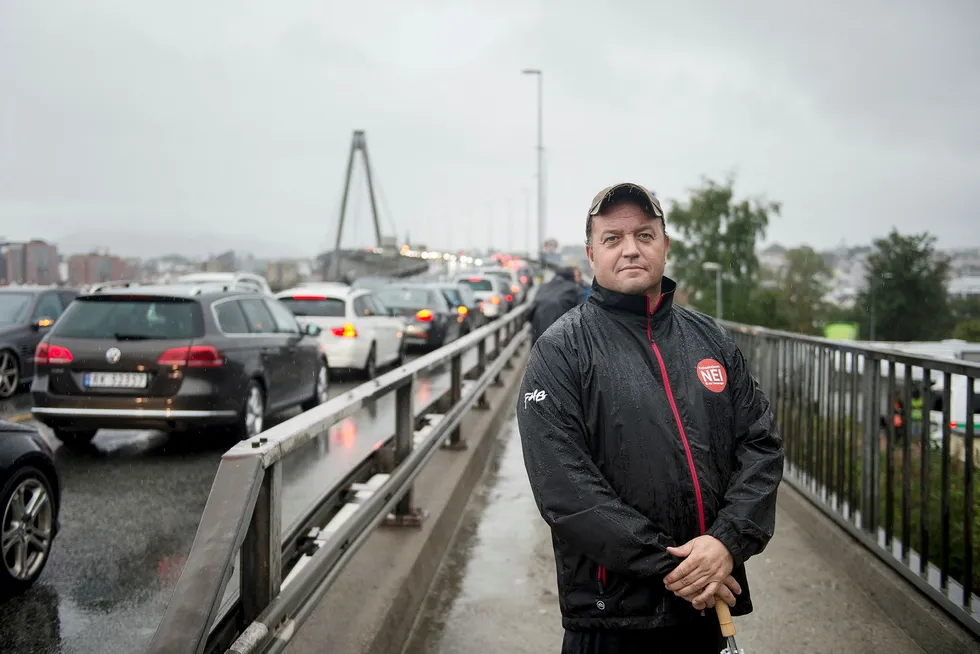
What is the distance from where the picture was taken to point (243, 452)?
2.60m

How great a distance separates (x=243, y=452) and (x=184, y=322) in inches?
258

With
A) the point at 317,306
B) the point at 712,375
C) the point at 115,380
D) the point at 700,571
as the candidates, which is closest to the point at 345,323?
the point at 317,306

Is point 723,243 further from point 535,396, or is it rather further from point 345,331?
point 535,396

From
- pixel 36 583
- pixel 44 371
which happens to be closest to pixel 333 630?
pixel 36 583

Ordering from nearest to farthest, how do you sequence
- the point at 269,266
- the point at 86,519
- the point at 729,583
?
1. the point at 729,583
2. the point at 86,519
3. the point at 269,266

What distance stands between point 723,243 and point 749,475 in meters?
87.5

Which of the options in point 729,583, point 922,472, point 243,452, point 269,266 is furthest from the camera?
point 269,266

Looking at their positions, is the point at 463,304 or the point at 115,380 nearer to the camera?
the point at 115,380

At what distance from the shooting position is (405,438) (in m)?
5.14

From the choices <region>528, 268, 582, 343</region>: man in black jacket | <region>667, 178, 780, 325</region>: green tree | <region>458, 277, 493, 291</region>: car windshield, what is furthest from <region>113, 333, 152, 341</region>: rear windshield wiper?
<region>667, 178, 780, 325</region>: green tree

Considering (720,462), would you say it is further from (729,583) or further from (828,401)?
(828,401)

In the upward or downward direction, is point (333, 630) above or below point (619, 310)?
below

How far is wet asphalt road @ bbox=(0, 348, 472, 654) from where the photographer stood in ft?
14.2

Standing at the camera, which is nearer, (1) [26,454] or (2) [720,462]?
(2) [720,462]
